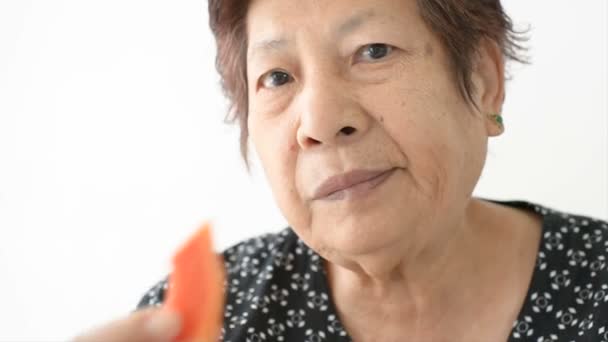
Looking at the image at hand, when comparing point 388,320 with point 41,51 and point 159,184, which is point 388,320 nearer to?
point 159,184

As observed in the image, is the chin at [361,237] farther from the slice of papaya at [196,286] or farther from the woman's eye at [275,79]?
the slice of papaya at [196,286]

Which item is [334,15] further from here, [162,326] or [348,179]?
[162,326]

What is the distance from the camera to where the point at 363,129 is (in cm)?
119

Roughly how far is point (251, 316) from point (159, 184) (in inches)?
27.9

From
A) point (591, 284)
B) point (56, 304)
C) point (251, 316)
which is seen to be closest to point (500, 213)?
point (591, 284)

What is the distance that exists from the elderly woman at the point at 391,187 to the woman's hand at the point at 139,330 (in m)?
0.43

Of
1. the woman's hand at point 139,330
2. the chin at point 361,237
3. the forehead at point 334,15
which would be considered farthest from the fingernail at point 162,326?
the forehead at point 334,15

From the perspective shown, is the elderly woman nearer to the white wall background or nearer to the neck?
the neck

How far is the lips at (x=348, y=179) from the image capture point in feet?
3.87

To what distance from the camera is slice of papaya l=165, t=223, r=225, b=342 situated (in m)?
0.86

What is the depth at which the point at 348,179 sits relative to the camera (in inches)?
46.5

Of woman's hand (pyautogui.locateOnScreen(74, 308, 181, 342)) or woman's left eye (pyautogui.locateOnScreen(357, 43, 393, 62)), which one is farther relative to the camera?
woman's left eye (pyautogui.locateOnScreen(357, 43, 393, 62))

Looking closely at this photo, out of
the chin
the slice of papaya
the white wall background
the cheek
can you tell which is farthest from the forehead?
the white wall background

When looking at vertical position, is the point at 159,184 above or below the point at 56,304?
above
